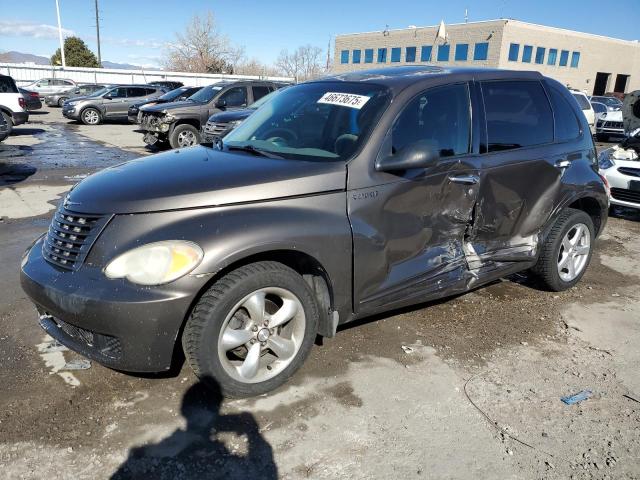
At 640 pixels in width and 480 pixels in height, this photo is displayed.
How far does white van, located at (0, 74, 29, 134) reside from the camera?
1487 centimetres

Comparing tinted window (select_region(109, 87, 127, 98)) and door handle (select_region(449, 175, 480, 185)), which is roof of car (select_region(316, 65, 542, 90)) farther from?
tinted window (select_region(109, 87, 127, 98))

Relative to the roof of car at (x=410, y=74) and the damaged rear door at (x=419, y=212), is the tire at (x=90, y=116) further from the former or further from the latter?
the damaged rear door at (x=419, y=212)

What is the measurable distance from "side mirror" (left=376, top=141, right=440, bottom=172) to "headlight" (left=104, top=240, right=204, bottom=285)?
128 centimetres

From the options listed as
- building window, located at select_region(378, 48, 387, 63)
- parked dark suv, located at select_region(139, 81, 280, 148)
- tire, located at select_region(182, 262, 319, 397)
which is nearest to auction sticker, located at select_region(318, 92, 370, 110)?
tire, located at select_region(182, 262, 319, 397)

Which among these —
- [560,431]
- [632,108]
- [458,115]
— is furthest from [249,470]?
[632,108]

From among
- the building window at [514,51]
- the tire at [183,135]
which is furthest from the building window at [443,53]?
the tire at [183,135]

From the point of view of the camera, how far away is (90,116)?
21.6 meters

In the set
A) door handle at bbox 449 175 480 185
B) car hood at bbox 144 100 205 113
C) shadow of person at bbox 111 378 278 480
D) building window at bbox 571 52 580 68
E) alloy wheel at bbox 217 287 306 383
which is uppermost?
building window at bbox 571 52 580 68

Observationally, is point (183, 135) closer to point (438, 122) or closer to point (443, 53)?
point (438, 122)

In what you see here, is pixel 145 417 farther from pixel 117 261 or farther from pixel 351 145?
pixel 351 145

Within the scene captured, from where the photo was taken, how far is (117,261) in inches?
102

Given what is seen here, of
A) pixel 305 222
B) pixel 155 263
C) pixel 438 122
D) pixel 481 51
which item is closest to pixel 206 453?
pixel 155 263

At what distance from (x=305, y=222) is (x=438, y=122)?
53.0 inches

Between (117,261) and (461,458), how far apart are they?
201cm
